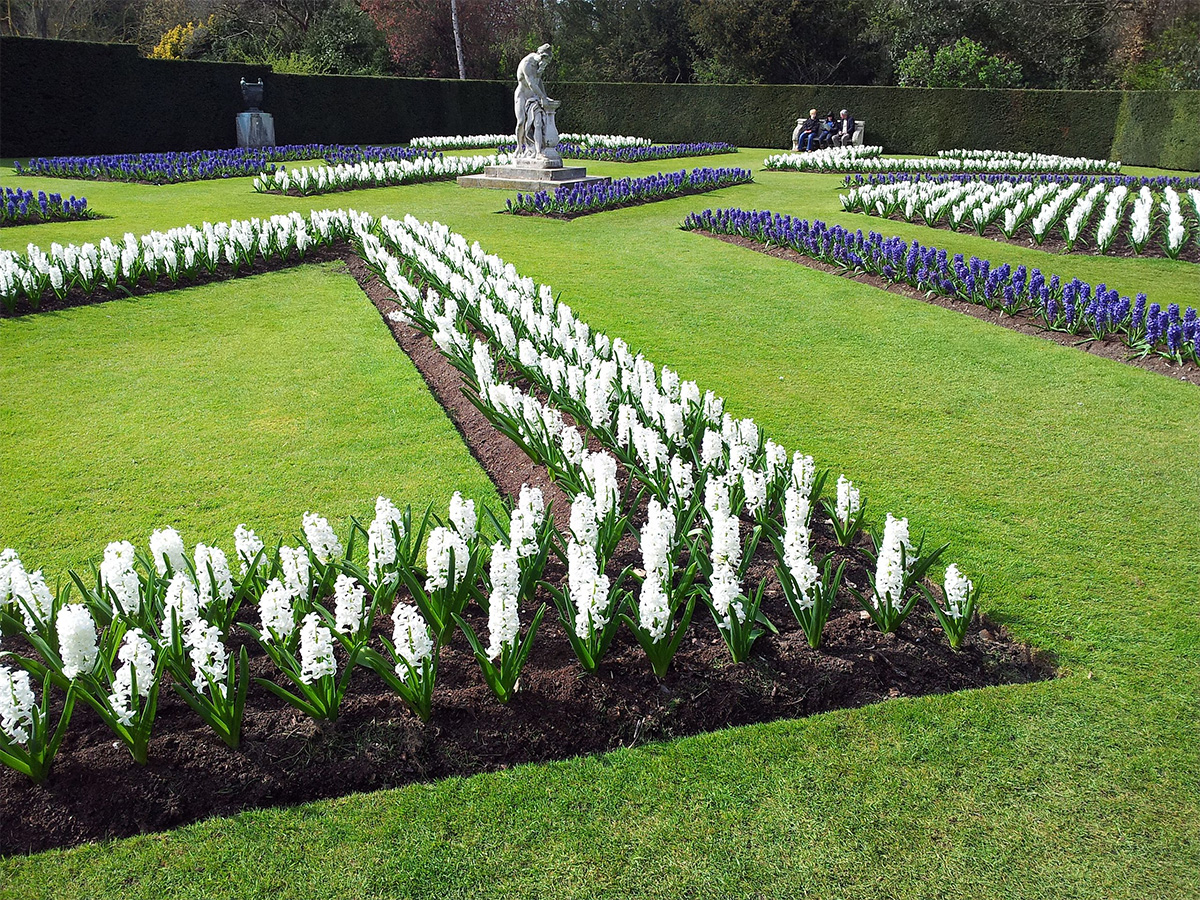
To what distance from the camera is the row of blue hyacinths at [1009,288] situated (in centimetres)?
721

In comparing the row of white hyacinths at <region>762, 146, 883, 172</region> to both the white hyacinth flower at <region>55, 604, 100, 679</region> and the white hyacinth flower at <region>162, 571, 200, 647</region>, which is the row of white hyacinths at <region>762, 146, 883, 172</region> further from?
the white hyacinth flower at <region>55, 604, 100, 679</region>

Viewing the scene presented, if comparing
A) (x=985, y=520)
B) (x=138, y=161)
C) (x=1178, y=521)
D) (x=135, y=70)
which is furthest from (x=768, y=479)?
(x=135, y=70)

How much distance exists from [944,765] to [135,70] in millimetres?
27036

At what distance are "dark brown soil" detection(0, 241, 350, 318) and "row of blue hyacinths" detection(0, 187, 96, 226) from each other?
201 inches

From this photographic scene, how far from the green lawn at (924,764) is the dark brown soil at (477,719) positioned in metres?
0.09

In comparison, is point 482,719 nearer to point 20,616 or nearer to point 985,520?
point 20,616

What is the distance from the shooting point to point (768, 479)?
4.11 meters

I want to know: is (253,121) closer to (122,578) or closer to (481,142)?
(481,142)

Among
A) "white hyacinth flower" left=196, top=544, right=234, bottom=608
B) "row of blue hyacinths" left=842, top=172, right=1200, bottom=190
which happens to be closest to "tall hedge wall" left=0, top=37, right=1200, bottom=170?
"row of blue hyacinths" left=842, top=172, right=1200, bottom=190

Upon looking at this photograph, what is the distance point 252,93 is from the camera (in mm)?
25312

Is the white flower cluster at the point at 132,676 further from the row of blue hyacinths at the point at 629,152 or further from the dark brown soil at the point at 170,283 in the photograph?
the row of blue hyacinths at the point at 629,152

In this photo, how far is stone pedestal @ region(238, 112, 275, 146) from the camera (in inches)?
1002

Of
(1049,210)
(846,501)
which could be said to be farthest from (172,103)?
(846,501)

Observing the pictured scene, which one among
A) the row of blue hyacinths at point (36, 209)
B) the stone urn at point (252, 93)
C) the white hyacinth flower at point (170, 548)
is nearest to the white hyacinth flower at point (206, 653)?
the white hyacinth flower at point (170, 548)
